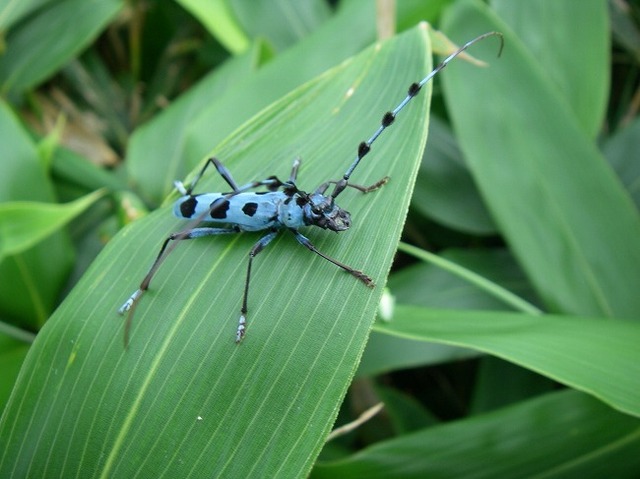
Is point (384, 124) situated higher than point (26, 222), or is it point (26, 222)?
point (26, 222)

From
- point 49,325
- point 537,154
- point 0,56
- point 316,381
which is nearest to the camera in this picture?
point 316,381

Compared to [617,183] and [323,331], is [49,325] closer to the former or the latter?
[323,331]

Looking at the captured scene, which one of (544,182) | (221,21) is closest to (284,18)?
(221,21)

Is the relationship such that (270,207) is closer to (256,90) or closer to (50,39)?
(256,90)

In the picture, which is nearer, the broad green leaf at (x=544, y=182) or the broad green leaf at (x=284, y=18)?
the broad green leaf at (x=544, y=182)

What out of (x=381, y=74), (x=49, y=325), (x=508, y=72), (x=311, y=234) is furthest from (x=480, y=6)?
(x=49, y=325)

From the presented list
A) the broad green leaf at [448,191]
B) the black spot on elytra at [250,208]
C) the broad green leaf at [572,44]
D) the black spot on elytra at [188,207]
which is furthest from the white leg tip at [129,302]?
the broad green leaf at [572,44]

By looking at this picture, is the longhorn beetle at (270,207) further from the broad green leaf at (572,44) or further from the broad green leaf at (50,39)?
the broad green leaf at (50,39)

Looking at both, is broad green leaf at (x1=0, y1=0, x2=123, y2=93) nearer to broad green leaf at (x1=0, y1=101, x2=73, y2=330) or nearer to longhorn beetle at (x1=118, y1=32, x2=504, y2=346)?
broad green leaf at (x1=0, y1=101, x2=73, y2=330)
